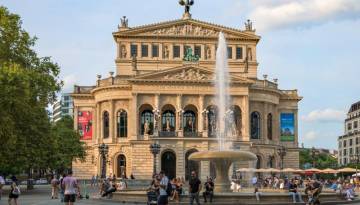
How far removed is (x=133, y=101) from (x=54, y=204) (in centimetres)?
4844

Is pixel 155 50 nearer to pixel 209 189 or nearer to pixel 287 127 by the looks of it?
pixel 287 127

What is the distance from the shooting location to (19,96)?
1975 inches

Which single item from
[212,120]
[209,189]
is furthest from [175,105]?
[209,189]

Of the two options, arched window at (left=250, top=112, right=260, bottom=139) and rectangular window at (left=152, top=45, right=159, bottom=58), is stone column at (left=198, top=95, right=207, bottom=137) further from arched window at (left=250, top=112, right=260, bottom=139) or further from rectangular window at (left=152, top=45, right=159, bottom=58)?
rectangular window at (left=152, top=45, right=159, bottom=58)

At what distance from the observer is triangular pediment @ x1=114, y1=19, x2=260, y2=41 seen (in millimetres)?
97688

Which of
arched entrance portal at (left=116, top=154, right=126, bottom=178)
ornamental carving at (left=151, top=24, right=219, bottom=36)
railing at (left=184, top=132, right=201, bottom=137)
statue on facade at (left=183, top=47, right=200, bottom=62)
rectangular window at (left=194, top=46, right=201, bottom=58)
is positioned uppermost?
ornamental carving at (left=151, top=24, right=219, bottom=36)

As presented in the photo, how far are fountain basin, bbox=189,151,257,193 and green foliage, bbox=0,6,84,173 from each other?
14.7 m

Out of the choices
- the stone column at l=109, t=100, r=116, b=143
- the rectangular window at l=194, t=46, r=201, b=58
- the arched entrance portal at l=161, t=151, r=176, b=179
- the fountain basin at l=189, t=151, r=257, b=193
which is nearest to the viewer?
the fountain basin at l=189, t=151, r=257, b=193

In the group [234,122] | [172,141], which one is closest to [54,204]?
[172,141]

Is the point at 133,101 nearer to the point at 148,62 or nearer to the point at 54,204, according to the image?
the point at 148,62

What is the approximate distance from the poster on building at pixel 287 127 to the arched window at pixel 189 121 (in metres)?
16.1

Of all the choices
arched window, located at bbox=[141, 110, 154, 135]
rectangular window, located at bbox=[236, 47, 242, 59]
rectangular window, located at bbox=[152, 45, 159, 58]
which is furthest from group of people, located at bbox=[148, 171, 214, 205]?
rectangular window, located at bbox=[236, 47, 242, 59]

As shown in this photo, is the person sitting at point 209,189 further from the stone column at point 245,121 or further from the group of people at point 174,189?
the stone column at point 245,121

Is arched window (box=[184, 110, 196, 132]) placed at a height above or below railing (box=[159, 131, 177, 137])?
above
